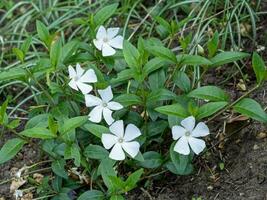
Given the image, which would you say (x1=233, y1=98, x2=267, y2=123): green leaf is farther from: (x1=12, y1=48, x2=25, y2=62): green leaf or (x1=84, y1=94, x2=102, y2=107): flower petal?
(x1=12, y1=48, x2=25, y2=62): green leaf

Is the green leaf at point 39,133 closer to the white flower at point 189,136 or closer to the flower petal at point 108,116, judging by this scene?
the flower petal at point 108,116

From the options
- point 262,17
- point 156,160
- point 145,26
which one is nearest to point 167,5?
point 145,26

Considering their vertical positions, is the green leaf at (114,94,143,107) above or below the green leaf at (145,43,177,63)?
below

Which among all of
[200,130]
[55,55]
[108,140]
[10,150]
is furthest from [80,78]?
[200,130]

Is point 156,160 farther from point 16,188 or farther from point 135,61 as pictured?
point 16,188

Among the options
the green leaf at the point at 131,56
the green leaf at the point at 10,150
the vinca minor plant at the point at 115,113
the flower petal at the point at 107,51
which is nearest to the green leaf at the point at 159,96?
the vinca minor plant at the point at 115,113

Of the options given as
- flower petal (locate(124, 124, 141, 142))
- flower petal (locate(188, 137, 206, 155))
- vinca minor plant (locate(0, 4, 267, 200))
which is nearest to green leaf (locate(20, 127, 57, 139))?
vinca minor plant (locate(0, 4, 267, 200))

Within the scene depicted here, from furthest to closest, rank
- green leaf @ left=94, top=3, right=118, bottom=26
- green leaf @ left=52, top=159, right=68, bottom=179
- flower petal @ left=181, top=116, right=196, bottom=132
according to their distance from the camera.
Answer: green leaf @ left=94, top=3, right=118, bottom=26, green leaf @ left=52, top=159, right=68, bottom=179, flower petal @ left=181, top=116, right=196, bottom=132
